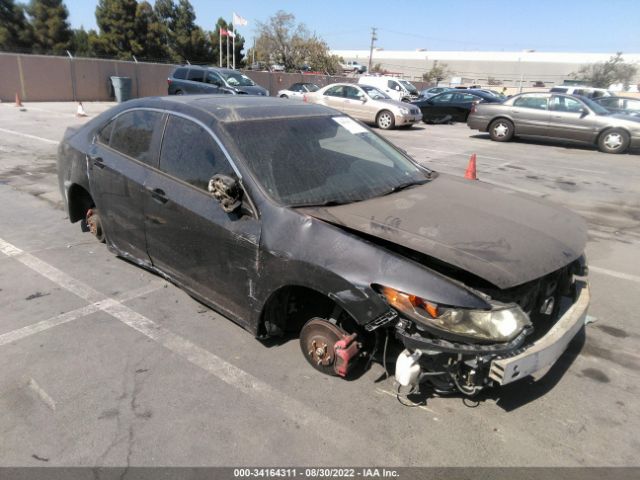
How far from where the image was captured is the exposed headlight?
7.49 feet

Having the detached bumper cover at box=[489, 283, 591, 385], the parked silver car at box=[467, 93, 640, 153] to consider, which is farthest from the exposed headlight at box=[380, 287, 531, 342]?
the parked silver car at box=[467, 93, 640, 153]

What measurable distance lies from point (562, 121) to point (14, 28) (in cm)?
4082

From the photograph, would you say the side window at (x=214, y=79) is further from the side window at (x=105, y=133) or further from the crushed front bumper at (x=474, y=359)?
the crushed front bumper at (x=474, y=359)

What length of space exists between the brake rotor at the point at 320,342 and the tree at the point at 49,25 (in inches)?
1634

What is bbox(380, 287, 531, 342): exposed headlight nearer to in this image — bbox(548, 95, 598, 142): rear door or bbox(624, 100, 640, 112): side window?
bbox(548, 95, 598, 142): rear door

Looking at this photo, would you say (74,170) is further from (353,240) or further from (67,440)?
(353,240)

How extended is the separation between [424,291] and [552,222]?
4.30ft

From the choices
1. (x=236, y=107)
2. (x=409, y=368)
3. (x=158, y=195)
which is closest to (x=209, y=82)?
(x=236, y=107)

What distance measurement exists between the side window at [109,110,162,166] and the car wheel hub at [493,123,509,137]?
13.1 meters

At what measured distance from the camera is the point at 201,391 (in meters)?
2.77

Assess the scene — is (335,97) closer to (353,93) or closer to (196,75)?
(353,93)

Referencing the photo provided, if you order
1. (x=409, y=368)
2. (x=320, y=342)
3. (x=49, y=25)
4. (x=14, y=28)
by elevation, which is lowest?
(x=320, y=342)

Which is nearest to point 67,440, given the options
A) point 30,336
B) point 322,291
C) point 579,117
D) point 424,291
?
Answer: point 30,336

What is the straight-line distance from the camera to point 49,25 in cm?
3666
